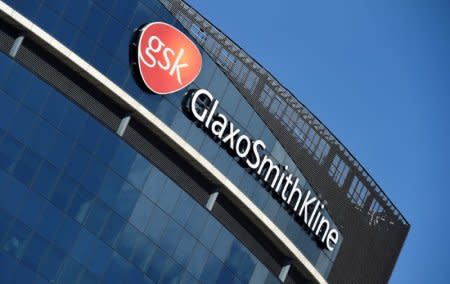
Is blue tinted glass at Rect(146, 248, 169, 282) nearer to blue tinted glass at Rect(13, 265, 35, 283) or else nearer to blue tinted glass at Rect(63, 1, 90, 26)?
blue tinted glass at Rect(13, 265, 35, 283)

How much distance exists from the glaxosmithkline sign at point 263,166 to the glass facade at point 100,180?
69 cm

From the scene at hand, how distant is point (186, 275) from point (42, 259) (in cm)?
1224

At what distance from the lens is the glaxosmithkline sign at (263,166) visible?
77812mm

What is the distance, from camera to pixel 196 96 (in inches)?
3031

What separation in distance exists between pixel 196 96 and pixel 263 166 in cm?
839

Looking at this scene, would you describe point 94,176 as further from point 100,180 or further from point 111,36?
point 111,36

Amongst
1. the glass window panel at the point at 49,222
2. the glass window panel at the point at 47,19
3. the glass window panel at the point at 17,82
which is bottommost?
the glass window panel at the point at 49,222

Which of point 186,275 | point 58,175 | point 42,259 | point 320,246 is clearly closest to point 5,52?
point 58,175

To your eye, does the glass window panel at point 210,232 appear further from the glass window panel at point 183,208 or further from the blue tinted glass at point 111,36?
the blue tinted glass at point 111,36

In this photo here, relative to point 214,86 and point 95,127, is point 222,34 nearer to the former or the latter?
point 214,86

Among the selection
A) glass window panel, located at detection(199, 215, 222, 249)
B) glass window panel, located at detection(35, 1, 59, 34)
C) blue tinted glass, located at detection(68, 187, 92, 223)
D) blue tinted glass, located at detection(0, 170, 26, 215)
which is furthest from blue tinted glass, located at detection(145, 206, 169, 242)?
glass window panel, located at detection(35, 1, 59, 34)

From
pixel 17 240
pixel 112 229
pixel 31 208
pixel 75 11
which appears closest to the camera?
pixel 17 240

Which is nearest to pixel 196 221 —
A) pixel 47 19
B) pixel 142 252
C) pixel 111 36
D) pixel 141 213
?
pixel 141 213

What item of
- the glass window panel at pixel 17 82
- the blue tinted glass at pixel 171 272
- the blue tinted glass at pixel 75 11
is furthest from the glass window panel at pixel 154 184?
the blue tinted glass at pixel 75 11
